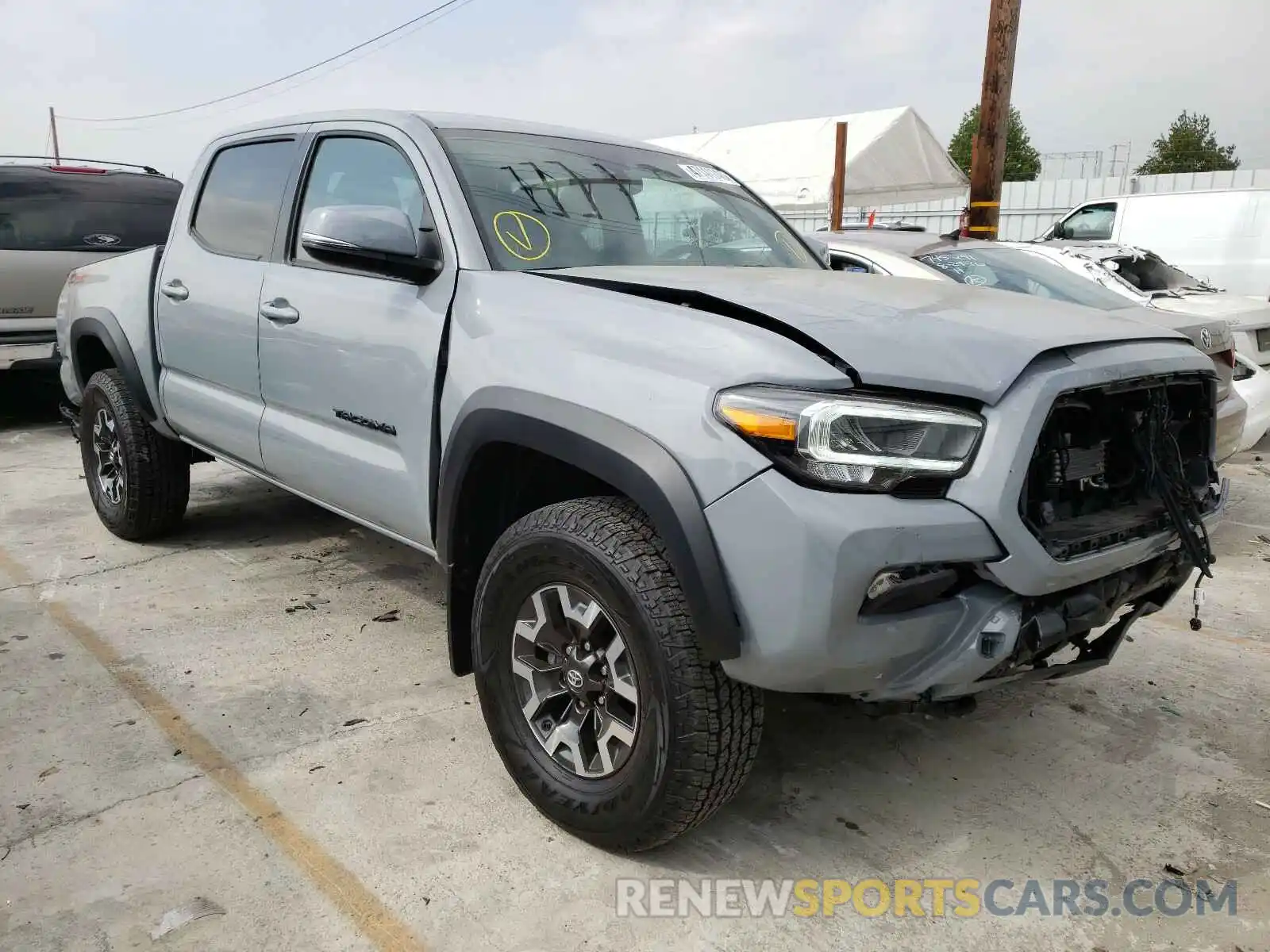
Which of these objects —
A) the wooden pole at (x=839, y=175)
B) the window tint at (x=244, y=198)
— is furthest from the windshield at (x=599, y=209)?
the wooden pole at (x=839, y=175)

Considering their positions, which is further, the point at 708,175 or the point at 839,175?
the point at 839,175

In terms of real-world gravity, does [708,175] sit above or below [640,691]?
above

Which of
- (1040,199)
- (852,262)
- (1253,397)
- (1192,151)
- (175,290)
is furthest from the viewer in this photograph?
(1192,151)

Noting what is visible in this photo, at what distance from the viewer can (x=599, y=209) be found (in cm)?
318

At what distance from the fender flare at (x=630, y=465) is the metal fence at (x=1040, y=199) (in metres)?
18.2

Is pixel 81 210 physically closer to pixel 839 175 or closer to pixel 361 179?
pixel 361 179

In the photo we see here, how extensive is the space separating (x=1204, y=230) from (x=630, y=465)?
11629mm

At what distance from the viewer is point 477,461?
2674mm

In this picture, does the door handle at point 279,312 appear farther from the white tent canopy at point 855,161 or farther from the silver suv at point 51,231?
the white tent canopy at point 855,161

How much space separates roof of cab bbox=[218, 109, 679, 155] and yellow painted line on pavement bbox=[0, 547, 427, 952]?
2.03 meters

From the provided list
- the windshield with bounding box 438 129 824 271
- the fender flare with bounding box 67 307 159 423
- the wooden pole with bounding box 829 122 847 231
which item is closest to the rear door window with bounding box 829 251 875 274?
the windshield with bounding box 438 129 824 271

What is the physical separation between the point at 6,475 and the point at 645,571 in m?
6.03

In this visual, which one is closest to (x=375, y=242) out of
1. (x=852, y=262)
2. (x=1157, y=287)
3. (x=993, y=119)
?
(x=852, y=262)

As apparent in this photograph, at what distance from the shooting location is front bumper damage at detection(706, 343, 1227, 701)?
1.97 metres
